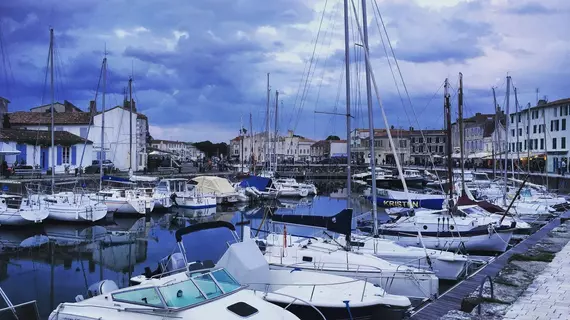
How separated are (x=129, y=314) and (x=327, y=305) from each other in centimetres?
457

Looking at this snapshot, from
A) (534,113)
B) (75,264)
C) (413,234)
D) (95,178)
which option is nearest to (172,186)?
(95,178)

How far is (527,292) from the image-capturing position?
1273 centimetres

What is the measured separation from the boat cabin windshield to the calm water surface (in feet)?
23.3

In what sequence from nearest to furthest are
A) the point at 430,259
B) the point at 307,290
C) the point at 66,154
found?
the point at 307,290 < the point at 430,259 < the point at 66,154

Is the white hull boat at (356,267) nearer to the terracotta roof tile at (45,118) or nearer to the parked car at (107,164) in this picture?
the parked car at (107,164)

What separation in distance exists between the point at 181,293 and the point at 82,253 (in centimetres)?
1747

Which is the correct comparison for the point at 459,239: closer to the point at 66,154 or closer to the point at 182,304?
the point at 182,304

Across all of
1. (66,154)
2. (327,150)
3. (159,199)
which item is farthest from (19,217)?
(327,150)

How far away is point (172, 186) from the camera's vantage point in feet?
164

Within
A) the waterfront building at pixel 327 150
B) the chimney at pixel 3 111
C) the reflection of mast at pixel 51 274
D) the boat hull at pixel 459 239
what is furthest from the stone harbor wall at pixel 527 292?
the waterfront building at pixel 327 150

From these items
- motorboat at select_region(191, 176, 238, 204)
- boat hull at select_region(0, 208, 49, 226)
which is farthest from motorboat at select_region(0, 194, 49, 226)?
motorboat at select_region(191, 176, 238, 204)

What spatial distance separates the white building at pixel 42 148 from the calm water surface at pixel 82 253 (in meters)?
17.4

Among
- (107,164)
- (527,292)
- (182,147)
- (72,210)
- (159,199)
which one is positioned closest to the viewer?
(527,292)

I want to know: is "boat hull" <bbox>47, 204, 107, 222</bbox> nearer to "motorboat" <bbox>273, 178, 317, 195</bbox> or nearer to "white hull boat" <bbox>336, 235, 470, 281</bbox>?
"white hull boat" <bbox>336, 235, 470, 281</bbox>
